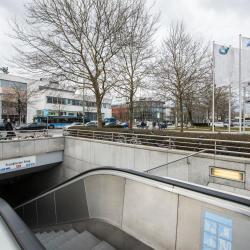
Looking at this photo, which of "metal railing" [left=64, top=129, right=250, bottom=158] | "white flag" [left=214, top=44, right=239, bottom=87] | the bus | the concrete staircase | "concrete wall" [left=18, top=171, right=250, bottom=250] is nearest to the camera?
"concrete wall" [left=18, top=171, right=250, bottom=250]

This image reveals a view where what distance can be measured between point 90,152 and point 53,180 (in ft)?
15.7

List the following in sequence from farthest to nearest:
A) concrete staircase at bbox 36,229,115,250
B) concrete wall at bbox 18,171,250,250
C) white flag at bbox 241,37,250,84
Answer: white flag at bbox 241,37,250,84 < concrete staircase at bbox 36,229,115,250 < concrete wall at bbox 18,171,250,250

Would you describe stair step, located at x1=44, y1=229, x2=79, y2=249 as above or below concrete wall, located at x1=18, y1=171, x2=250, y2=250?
below

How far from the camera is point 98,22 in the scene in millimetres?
17406

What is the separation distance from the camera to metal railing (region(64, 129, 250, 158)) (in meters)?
8.60

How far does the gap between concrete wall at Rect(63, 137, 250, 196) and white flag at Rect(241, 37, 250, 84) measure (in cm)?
709

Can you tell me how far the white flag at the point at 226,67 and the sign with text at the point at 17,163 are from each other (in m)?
13.0

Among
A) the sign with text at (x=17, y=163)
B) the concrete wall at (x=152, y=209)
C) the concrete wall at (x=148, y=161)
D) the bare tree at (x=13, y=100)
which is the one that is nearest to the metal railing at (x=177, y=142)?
the concrete wall at (x=148, y=161)

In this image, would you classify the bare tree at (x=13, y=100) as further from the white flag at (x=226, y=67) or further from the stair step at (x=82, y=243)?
the stair step at (x=82, y=243)

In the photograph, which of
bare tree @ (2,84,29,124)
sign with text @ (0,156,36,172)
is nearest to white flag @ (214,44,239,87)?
sign with text @ (0,156,36,172)

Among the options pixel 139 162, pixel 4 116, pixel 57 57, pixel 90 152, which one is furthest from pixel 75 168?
pixel 4 116

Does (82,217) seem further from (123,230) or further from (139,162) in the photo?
(139,162)

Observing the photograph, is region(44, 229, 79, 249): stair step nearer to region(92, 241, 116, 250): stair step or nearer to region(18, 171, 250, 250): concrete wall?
region(18, 171, 250, 250): concrete wall

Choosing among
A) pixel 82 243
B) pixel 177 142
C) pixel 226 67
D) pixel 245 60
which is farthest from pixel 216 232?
pixel 226 67
